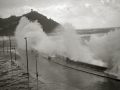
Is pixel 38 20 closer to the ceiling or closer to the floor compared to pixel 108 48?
closer to the ceiling

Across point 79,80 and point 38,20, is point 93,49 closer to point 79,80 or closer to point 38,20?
point 79,80

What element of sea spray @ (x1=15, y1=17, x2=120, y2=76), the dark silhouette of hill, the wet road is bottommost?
the wet road

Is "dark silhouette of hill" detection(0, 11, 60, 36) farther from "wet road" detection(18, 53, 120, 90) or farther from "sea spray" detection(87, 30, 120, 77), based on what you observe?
"wet road" detection(18, 53, 120, 90)

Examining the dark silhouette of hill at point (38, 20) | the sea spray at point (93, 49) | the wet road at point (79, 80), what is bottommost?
the wet road at point (79, 80)

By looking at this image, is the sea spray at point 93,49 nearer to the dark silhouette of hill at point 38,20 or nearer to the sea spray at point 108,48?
the sea spray at point 108,48

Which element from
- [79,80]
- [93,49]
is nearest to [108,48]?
[93,49]

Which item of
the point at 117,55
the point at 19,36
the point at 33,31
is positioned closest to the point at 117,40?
the point at 117,55

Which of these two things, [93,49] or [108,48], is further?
[93,49]

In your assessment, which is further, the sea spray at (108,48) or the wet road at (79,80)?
the sea spray at (108,48)

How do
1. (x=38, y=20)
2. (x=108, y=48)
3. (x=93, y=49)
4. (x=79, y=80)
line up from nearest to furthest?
1. (x=79, y=80)
2. (x=108, y=48)
3. (x=93, y=49)
4. (x=38, y=20)

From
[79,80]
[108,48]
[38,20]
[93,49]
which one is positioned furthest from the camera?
[38,20]

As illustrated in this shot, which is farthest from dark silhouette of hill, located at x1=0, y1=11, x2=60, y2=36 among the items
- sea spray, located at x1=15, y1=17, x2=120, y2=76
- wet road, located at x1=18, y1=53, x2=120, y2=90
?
wet road, located at x1=18, y1=53, x2=120, y2=90

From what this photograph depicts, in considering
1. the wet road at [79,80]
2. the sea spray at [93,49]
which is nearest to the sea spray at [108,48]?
Answer: the sea spray at [93,49]

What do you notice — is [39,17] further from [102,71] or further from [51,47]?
[102,71]
